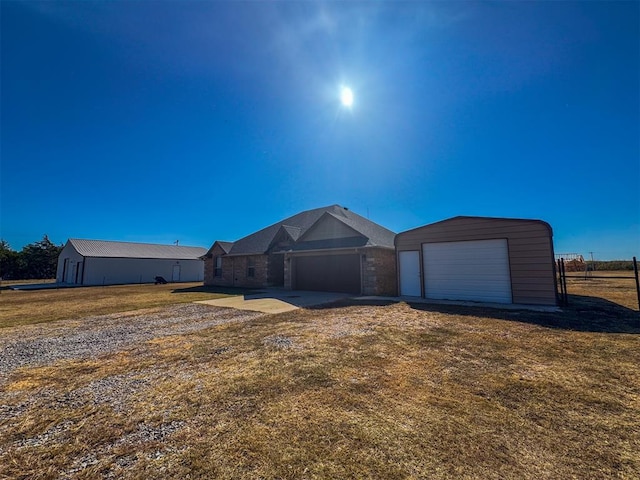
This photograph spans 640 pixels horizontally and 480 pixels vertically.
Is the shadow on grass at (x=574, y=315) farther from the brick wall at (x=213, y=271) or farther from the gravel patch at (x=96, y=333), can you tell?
the brick wall at (x=213, y=271)

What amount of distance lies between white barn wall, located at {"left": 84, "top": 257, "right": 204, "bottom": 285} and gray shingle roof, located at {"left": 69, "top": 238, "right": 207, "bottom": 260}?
0.55 meters

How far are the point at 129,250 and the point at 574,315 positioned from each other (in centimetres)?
3790

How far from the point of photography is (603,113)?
1050cm

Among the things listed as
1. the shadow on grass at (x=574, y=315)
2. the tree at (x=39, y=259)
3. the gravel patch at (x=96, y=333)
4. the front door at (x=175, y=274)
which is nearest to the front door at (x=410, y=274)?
the shadow on grass at (x=574, y=315)

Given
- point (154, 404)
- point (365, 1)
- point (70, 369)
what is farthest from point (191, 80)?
point (154, 404)

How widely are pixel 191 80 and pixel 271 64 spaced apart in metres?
3.26

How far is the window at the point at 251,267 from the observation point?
70.6 feet

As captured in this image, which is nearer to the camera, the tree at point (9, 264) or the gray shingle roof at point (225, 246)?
the gray shingle roof at point (225, 246)

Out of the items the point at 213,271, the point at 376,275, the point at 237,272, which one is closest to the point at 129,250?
the point at 213,271

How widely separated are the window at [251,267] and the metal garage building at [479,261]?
12266 mm

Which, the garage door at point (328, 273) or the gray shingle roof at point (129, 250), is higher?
the gray shingle roof at point (129, 250)

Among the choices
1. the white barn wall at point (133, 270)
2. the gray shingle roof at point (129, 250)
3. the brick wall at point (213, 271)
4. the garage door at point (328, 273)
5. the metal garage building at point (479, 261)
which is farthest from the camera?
the gray shingle roof at point (129, 250)

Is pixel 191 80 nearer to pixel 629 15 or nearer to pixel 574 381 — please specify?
pixel 574 381

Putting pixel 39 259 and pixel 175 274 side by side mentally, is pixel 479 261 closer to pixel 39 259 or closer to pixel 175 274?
pixel 175 274
